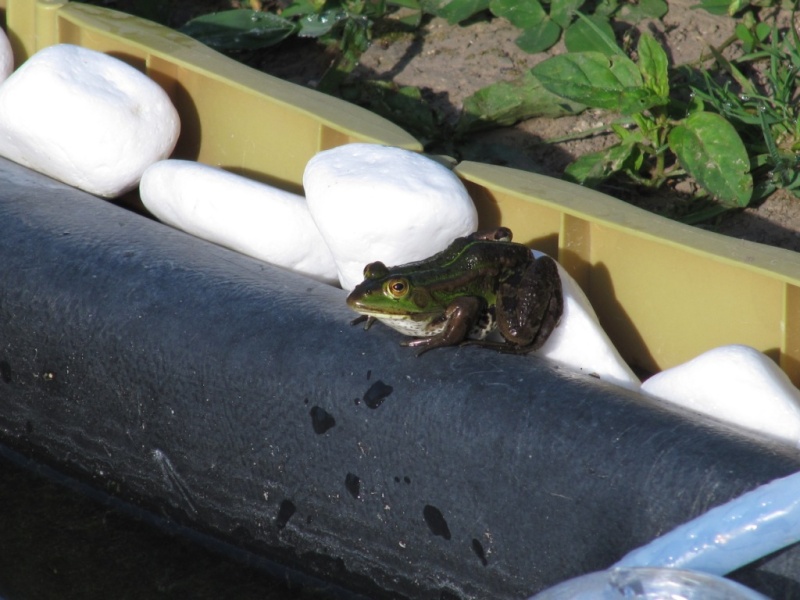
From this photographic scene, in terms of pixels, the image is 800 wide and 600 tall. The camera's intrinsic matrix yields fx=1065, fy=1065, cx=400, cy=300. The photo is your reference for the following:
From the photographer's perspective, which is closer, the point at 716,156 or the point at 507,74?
the point at 716,156

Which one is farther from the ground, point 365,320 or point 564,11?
point 564,11

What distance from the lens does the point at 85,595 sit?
195 cm

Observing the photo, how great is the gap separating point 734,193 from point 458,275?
0.89 m

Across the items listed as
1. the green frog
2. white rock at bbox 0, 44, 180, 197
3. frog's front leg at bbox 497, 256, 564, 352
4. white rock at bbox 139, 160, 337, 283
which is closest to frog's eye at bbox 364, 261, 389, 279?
the green frog

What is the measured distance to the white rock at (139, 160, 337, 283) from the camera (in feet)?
7.04

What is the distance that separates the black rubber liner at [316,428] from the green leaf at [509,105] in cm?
101

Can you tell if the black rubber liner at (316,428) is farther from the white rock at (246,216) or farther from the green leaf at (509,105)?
the green leaf at (509,105)

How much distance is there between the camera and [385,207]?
1926 mm

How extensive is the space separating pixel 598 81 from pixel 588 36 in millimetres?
305

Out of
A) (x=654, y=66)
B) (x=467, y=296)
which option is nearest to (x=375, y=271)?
(x=467, y=296)

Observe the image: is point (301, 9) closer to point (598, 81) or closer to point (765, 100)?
point (598, 81)

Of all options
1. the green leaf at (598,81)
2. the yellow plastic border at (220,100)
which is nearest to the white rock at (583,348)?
the yellow plastic border at (220,100)

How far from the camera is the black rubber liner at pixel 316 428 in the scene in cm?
159

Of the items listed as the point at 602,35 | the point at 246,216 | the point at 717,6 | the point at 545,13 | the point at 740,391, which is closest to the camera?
the point at 740,391
